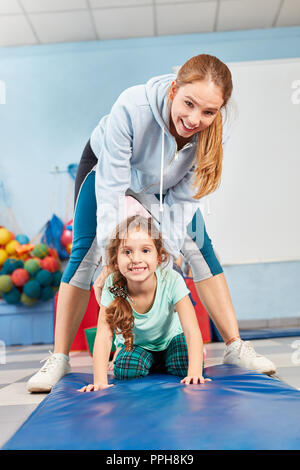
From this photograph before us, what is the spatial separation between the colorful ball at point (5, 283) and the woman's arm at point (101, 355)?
172cm

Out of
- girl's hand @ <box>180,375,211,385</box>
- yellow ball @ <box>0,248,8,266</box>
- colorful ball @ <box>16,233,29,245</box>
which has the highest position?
colorful ball @ <box>16,233,29,245</box>

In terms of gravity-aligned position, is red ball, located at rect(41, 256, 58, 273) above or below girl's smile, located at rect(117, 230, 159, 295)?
above

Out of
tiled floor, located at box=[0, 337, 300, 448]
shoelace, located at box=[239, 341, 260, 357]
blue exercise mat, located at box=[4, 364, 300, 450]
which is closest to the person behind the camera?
blue exercise mat, located at box=[4, 364, 300, 450]

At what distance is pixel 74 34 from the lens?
3.15 m

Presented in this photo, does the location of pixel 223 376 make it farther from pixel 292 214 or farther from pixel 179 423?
pixel 292 214

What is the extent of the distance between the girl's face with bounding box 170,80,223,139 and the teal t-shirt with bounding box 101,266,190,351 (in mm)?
377

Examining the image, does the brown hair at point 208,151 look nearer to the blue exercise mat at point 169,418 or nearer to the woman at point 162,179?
the woman at point 162,179

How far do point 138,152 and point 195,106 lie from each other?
246 millimetres

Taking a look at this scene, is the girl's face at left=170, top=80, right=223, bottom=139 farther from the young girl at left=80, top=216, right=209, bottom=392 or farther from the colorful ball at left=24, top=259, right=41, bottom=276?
the colorful ball at left=24, top=259, right=41, bottom=276

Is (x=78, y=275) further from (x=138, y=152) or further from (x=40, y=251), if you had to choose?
(x=40, y=251)

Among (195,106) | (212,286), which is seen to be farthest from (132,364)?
(195,106)

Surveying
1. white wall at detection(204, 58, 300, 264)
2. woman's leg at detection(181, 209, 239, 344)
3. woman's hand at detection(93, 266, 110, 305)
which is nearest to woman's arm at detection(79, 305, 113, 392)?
woman's hand at detection(93, 266, 110, 305)

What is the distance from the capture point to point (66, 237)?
2867 mm

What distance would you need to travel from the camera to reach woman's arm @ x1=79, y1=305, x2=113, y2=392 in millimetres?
971
